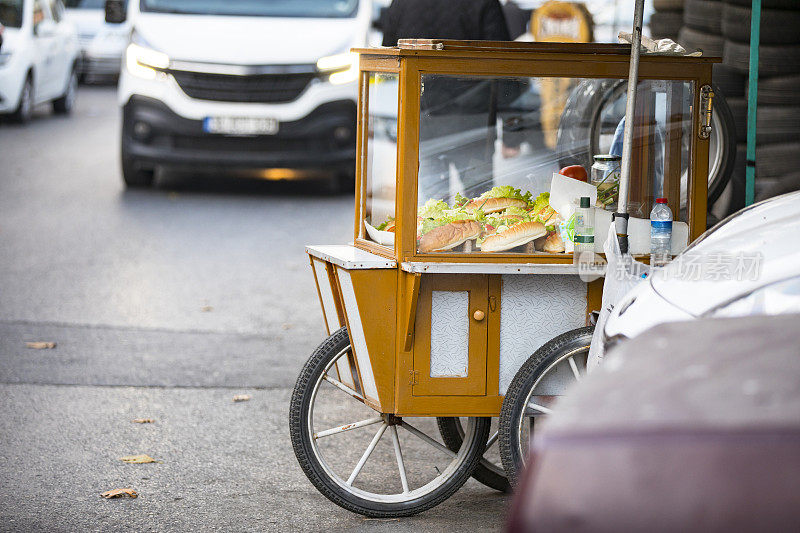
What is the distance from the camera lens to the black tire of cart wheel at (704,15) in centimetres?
773

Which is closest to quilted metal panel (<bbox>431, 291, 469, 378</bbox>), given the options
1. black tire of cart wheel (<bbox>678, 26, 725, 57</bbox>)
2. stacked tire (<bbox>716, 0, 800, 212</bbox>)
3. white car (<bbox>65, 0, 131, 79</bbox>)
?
stacked tire (<bbox>716, 0, 800, 212</bbox>)

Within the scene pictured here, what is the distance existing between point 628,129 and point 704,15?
4408 millimetres

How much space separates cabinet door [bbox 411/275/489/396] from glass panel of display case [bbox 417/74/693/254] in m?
0.14

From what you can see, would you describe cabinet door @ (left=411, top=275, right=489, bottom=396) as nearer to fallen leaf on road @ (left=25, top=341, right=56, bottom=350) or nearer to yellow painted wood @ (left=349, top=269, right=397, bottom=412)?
yellow painted wood @ (left=349, top=269, right=397, bottom=412)

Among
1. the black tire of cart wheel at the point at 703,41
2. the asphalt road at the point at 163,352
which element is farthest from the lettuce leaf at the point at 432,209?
the black tire of cart wheel at the point at 703,41

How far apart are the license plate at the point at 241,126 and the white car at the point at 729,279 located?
7.61 metres

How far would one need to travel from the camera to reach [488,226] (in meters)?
4.12

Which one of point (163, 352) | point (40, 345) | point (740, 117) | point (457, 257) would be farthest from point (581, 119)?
point (40, 345)

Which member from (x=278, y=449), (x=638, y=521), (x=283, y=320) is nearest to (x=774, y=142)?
(x=283, y=320)

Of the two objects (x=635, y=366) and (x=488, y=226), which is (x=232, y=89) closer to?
(x=488, y=226)

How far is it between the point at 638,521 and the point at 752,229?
184 centimetres

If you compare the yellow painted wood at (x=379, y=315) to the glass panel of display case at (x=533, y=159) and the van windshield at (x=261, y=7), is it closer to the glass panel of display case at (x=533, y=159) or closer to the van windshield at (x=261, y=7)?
the glass panel of display case at (x=533, y=159)

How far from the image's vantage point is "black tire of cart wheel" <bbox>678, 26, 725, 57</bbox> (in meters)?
7.62

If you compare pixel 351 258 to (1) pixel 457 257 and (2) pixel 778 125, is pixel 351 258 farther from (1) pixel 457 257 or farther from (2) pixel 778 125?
(2) pixel 778 125
